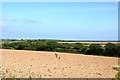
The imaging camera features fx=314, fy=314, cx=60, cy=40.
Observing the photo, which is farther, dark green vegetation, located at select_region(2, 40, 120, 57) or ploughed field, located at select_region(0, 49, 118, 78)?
dark green vegetation, located at select_region(2, 40, 120, 57)

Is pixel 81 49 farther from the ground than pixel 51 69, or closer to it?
farther from the ground

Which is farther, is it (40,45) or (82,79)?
(40,45)

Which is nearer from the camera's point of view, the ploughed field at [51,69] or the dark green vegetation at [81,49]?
the ploughed field at [51,69]

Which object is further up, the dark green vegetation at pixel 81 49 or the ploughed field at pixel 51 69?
the dark green vegetation at pixel 81 49

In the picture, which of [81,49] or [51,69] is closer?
[51,69]

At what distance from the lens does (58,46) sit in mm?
35000

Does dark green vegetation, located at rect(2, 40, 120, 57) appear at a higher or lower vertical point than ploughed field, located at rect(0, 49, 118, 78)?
higher

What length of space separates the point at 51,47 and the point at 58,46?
162 centimetres

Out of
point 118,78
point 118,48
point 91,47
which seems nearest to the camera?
point 118,78

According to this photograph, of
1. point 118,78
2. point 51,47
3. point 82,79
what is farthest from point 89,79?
point 51,47

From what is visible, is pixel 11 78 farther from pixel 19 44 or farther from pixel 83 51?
pixel 19 44

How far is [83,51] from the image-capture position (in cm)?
3184

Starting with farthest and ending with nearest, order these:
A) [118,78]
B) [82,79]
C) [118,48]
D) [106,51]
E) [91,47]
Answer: [91,47] → [106,51] → [118,48] → [82,79] → [118,78]

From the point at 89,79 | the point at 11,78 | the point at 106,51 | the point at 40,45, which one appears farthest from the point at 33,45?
the point at 11,78
